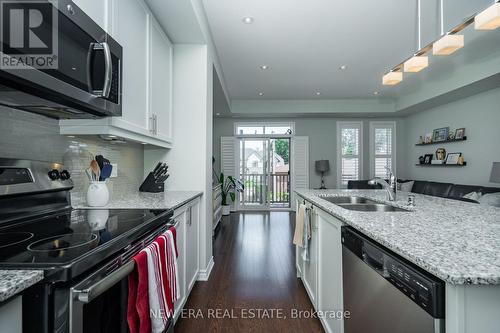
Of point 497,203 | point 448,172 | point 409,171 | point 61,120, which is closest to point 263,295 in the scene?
point 61,120

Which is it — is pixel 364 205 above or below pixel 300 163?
below

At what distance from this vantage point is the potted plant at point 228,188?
19.7 feet

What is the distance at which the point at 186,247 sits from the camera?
2.02m

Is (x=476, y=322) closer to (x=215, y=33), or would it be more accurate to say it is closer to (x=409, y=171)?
(x=215, y=33)

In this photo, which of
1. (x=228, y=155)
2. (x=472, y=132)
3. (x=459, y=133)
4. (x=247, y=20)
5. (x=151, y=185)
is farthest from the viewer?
(x=228, y=155)

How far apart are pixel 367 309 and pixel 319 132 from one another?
6.11 m

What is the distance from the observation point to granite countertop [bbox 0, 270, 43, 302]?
1.82 ft

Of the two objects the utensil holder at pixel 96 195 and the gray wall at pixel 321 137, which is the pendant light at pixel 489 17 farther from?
the gray wall at pixel 321 137

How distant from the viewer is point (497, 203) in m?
3.43

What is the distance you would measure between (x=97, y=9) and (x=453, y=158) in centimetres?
618

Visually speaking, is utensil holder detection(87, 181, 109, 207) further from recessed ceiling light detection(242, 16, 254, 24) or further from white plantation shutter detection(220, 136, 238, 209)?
white plantation shutter detection(220, 136, 238, 209)

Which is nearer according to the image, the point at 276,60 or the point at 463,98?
the point at 276,60

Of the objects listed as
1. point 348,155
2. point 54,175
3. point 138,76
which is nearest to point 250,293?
point 54,175

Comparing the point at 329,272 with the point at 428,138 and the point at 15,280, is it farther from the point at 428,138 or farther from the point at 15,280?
the point at 428,138
